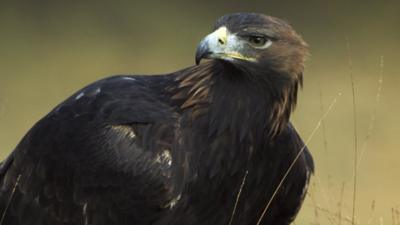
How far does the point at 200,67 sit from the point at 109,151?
537 millimetres

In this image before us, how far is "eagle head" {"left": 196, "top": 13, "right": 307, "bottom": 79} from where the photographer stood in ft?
20.9

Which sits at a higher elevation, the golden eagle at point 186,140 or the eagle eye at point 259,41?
the eagle eye at point 259,41

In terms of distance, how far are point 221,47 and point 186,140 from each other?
453 millimetres

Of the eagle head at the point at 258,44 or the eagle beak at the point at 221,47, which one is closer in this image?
the eagle beak at the point at 221,47

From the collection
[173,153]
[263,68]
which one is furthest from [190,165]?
[263,68]

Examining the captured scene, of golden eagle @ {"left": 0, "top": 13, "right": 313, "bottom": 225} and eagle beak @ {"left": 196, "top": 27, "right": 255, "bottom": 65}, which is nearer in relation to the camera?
eagle beak @ {"left": 196, "top": 27, "right": 255, "bottom": 65}

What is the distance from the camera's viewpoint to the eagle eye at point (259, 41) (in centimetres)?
643

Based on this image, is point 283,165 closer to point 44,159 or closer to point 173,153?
point 173,153

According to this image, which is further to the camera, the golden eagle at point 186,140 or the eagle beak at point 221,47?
the golden eagle at point 186,140

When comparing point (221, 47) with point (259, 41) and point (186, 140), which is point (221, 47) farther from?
point (186, 140)

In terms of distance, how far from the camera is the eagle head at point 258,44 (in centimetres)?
637

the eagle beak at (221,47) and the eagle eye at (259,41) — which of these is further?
the eagle eye at (259,41)

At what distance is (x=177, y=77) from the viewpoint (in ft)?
21.8

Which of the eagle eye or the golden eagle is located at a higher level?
the eagle eye
